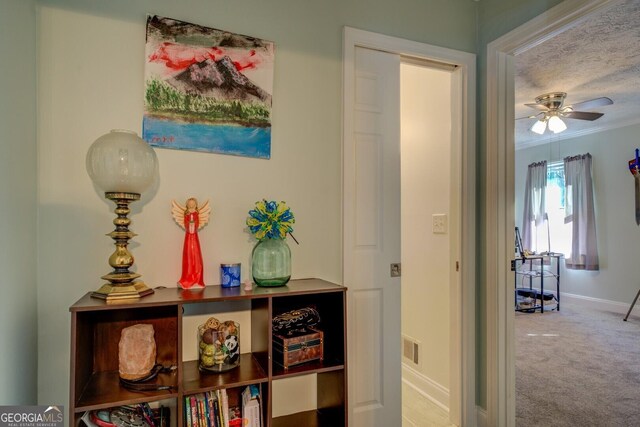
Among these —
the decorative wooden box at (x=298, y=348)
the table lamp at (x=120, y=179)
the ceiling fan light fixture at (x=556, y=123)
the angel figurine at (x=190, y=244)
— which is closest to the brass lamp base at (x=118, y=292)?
the table lamp at (x=120, y=179)

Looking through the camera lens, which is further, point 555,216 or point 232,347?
point 555,216

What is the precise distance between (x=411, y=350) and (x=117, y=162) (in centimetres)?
238

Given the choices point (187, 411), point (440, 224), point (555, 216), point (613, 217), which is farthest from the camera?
point (555, 216)

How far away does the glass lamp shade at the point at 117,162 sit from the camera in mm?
1246

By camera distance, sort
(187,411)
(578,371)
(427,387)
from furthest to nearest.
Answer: (578,371) < (427,387) < (187,411)

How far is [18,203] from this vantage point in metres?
1.20

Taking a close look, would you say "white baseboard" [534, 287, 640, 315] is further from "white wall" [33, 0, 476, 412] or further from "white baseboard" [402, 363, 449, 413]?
"white wall" [33, 0, 476, 412]

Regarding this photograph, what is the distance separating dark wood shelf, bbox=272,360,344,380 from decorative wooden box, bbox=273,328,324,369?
19 millimetres

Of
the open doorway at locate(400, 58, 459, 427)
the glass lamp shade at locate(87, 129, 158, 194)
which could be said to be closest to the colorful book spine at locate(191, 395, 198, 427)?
the glass lamp shade at locate(87, 129, 158, 194)

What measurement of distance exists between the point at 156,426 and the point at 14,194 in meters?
0.97

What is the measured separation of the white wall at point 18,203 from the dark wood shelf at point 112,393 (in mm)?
199

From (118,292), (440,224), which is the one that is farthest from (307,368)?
(440,224)

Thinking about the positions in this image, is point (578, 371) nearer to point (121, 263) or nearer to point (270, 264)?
point (270, 264)

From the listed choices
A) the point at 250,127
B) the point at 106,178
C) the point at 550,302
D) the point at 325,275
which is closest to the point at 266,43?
the point at 250,127
